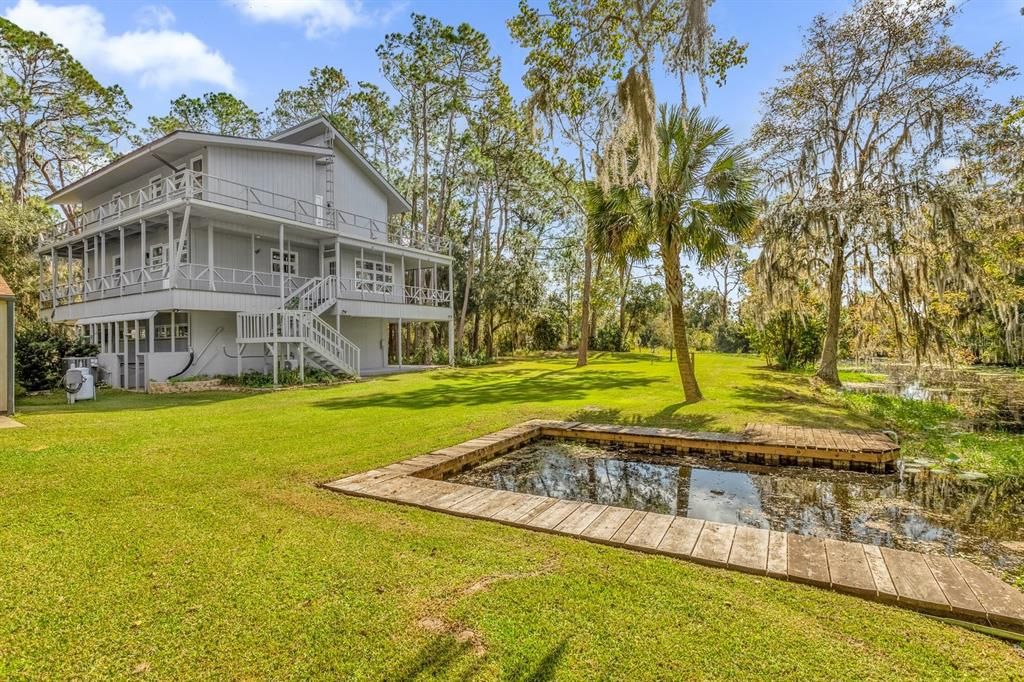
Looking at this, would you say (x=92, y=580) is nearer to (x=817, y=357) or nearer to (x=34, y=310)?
(x=817, y=357)

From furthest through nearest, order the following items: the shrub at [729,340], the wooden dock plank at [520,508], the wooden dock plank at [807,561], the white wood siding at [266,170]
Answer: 1. the shrub at [729,340]
2. the white wood siding at [266,170]
3. the wooden dock plank at [520,508]
4. the wooden dock plank at [807,561]

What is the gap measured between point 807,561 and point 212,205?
16629mm

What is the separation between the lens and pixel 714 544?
3672 mm

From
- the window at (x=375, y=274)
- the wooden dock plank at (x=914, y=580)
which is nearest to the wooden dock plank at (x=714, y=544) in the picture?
the wooden dock plank at (x=914, y=580)

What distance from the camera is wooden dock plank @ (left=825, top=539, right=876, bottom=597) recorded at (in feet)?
10.0

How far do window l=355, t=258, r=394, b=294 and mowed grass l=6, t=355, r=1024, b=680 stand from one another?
15.7 meters

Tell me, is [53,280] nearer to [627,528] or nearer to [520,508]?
[520,508]

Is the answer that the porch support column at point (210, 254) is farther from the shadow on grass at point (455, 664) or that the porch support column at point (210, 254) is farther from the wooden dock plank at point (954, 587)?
the wooden dock plank at point (954, 587)

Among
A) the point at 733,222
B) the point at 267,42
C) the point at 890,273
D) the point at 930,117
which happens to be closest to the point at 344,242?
the point at 267,42

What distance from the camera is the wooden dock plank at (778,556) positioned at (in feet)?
10.6

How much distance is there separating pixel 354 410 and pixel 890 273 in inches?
499

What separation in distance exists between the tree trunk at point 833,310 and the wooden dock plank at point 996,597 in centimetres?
1147

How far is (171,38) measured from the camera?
11.9 m

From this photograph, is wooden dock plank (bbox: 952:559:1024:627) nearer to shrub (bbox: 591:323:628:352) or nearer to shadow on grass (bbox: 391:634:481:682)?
shadow on grass (bbox: 391:634:481:682)
